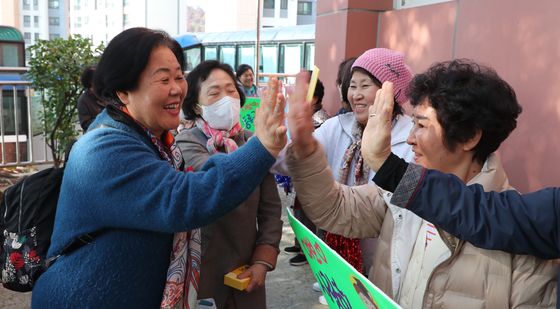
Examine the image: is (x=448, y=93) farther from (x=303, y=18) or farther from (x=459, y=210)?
(x=303, y=18)

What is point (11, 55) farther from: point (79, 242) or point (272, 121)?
point (272, 121)

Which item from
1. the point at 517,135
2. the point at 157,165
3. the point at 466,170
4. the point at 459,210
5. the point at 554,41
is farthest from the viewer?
the point at 517,135

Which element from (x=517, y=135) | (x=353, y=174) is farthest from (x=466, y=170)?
(x=517, y=135)

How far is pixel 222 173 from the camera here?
1.29 metres

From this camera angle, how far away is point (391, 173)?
1252 millimetres

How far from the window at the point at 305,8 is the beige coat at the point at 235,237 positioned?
5240cm

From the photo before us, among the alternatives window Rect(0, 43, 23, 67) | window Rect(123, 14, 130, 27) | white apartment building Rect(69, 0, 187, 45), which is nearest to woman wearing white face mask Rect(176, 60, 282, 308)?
window Rect(0, 43, 23, 67)

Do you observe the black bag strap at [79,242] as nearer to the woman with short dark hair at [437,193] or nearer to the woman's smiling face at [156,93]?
the woman's smiling face at [156,93]

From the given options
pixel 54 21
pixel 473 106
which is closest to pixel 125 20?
pixel 54 21

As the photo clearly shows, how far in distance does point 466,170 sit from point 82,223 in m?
1.09

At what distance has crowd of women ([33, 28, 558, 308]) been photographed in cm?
130

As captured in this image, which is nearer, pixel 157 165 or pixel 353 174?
pixel 157 165

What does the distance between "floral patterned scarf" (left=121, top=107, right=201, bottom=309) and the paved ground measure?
1.98m

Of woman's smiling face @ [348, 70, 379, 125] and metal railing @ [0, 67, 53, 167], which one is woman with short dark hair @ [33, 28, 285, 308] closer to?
woman's smiling face @ [348, 70, 379, 125]
